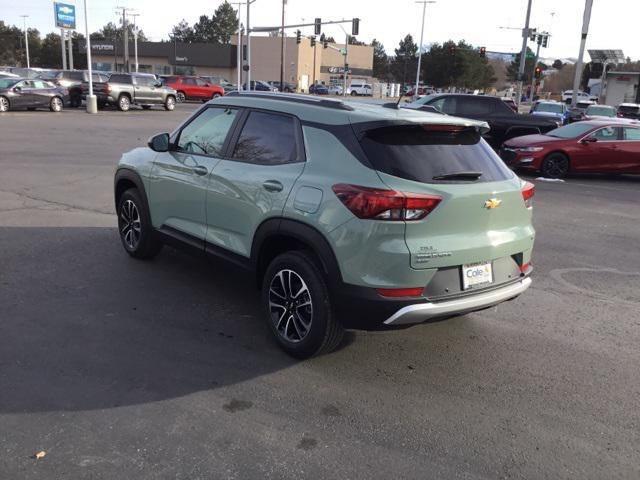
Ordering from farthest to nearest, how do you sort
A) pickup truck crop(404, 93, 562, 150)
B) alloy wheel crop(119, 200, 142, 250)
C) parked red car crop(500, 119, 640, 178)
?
pickup truck crop(404, 93, 562, 150) < parked red car crop(500, 119, 640, 178) < alloy wheel crop(119, 200, 142, 250)

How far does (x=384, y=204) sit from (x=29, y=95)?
26982mm

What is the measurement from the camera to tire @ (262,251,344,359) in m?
3.88

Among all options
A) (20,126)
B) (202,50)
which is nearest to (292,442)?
(20,126)

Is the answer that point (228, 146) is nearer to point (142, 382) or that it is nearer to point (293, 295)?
point (293, 295)

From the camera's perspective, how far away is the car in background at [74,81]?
30.6 m

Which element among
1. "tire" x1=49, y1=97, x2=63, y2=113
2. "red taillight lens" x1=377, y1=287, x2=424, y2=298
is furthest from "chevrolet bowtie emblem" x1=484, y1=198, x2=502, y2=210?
"tire" x1=49, y1=97, x2=63, y2=113

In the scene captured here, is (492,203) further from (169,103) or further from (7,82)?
(169,103)

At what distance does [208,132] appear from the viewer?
16.9 feet

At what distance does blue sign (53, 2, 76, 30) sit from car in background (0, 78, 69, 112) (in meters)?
9.17

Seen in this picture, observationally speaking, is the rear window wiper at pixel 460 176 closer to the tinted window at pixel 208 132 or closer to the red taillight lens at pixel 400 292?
the red taillight lens at pixel 400 292

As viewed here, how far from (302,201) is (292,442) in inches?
60.1

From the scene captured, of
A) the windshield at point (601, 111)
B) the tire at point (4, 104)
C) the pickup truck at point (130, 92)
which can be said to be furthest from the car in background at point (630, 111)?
the tire at point (4, 104)

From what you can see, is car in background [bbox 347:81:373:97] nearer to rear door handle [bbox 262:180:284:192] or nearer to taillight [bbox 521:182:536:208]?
taillight [bbox 521:182:536:208]

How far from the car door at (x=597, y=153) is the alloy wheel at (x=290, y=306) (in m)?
12.0
